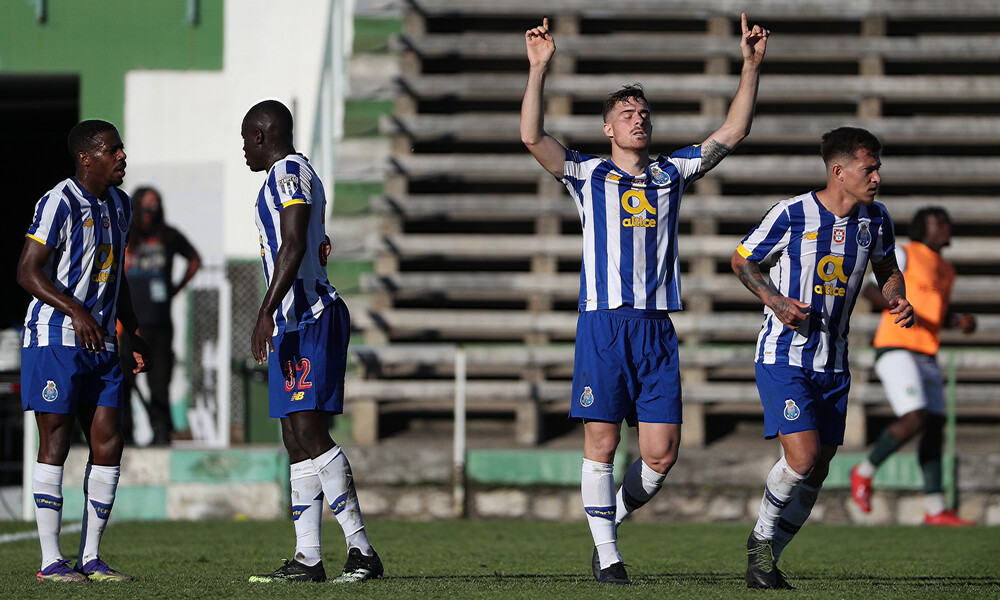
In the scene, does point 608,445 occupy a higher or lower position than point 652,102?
lower

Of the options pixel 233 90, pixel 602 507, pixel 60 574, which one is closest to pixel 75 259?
pixel 60 574

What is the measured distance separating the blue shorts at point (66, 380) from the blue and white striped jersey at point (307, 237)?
86 centimetres

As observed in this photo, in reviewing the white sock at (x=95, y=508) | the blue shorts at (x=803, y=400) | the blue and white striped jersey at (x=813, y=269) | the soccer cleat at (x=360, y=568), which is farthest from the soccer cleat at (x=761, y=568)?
the white sock at (x=95, y=508)

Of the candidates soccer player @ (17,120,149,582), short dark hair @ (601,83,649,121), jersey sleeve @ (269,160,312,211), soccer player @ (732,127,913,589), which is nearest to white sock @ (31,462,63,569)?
soccer player @ (17,120,149,582)

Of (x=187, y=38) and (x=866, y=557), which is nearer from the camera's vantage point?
(x=866, y=557)

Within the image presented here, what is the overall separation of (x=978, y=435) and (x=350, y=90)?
659 cm

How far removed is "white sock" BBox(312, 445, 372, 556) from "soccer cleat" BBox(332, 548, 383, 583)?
26mm

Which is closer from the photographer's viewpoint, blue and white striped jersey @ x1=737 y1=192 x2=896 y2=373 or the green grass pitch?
the green grass pitch

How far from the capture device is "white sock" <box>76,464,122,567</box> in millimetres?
5785

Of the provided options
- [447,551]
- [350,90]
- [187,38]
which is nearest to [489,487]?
[447,551]

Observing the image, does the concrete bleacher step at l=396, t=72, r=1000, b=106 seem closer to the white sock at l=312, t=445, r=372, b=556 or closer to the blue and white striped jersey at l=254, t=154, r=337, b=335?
the blue and white striped jersey at l=254, t=154, r=337, b=335

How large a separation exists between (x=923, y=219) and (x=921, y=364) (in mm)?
1067

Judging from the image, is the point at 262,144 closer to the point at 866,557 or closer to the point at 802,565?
the point at 802,565

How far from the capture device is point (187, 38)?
16797 millimetres
